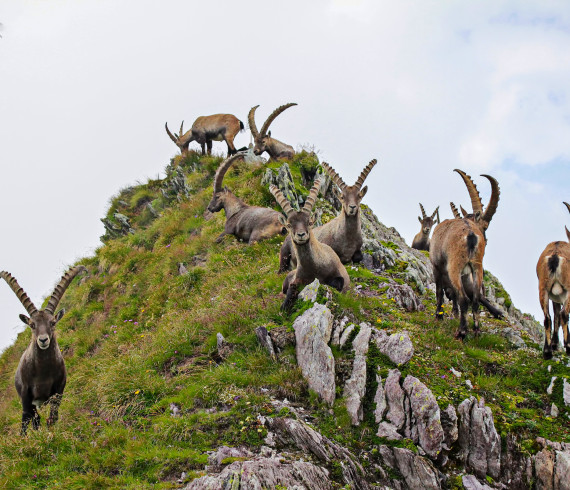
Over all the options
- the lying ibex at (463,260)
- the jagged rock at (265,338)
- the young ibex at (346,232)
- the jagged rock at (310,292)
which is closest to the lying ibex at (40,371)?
the jagged rock at (265,338)

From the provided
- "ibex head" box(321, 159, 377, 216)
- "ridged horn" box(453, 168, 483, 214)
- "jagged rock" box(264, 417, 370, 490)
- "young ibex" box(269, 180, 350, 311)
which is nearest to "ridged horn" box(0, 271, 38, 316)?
"young ibex" box(269, 180, 350, 311)

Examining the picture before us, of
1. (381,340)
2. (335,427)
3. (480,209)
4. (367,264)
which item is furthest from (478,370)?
(367,264)

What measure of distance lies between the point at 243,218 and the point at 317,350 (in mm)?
10006

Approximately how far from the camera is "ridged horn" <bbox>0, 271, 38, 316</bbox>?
30.9 feet

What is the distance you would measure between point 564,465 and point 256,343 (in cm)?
497

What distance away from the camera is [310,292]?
9.11 m

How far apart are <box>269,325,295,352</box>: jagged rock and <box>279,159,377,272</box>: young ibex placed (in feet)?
12.5

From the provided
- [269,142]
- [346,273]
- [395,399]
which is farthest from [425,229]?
[395,399]

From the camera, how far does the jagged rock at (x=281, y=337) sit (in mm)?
8391

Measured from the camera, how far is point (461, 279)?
9.27m

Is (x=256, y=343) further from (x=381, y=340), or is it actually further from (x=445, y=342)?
(x=445, y=342)

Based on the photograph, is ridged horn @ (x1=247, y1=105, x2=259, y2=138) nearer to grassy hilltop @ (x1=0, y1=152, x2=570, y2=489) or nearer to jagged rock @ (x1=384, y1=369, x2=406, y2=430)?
grassy hilltop @ (x1=0, y1=152, x2=570, y2=489)

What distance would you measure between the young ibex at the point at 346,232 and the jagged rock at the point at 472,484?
6854mm

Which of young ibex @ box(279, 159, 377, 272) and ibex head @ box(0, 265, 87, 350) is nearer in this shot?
ibex head @ box(0, 265, 87, 350)
